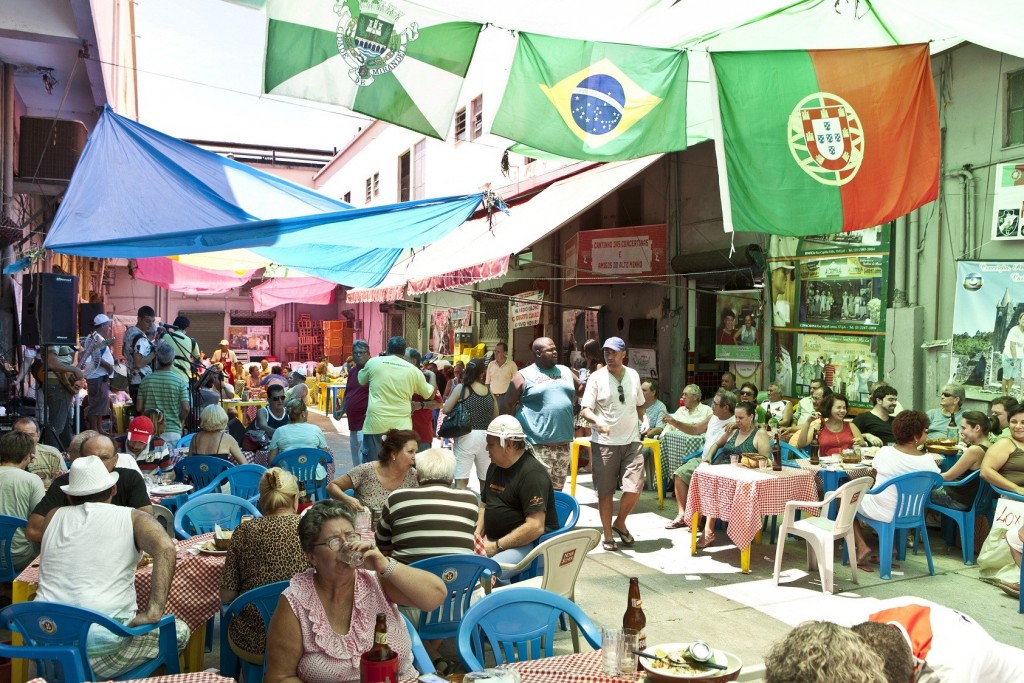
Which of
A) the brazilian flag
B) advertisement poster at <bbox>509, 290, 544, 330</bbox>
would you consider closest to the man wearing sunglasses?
the brazilian flag

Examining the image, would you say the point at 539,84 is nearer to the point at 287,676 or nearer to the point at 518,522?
the point at 518,522

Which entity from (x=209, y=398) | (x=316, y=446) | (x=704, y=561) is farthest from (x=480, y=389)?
(x=209, y=398)

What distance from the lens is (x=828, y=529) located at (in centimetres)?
631

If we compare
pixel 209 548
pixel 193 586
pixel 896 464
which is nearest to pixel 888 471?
pixel 896 464

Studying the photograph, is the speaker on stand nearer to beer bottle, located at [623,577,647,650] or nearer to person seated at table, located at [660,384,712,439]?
person seated at table, located at [660,384,712,439]

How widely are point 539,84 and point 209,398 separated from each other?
687cm

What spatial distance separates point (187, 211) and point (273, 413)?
10.4ft

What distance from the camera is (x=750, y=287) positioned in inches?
476

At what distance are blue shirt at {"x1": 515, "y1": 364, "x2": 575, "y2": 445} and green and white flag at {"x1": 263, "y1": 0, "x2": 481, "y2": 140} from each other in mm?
3121

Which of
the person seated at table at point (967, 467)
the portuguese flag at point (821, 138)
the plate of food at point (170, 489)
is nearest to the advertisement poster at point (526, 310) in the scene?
the person seated at table at point (967, 467)

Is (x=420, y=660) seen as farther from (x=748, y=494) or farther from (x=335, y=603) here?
(x=748, y=494)

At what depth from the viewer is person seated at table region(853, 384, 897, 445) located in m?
8.76

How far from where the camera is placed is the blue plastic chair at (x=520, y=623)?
325 cm

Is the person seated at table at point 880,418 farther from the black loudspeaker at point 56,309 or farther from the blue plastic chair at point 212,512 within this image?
the black loudspeaker at point 56,309
